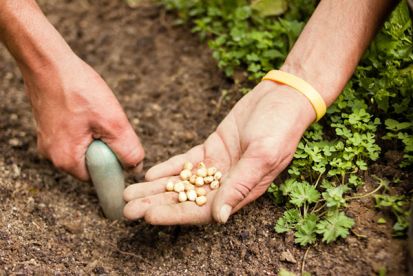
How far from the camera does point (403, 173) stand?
84.1 inches

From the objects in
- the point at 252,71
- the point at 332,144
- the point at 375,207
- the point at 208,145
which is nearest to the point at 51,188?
the point at 208,145

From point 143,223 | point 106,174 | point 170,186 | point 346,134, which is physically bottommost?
point 143,223

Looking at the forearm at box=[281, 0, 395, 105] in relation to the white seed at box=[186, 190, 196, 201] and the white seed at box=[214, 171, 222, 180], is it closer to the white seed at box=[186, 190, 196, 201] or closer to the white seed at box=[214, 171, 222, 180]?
the white seed at box=[214, 171, 222, 180]

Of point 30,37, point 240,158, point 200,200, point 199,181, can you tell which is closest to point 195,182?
point 199,181

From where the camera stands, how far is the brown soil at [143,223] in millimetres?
2059

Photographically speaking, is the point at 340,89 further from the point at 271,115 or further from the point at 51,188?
the point at 51,188

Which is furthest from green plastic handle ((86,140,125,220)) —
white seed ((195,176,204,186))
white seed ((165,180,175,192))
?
white seed ((195,176,204,186))

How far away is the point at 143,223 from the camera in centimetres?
242

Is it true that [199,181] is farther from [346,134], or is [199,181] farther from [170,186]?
[346,134]

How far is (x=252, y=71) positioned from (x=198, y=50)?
2.25ft

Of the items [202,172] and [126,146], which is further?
[126,146]

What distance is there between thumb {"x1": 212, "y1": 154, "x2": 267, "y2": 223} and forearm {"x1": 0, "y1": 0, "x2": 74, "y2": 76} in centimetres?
98

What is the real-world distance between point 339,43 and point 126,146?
1019 mm

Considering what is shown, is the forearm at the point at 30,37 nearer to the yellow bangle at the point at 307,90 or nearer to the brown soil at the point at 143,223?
the brown soil at the point at 143,223
